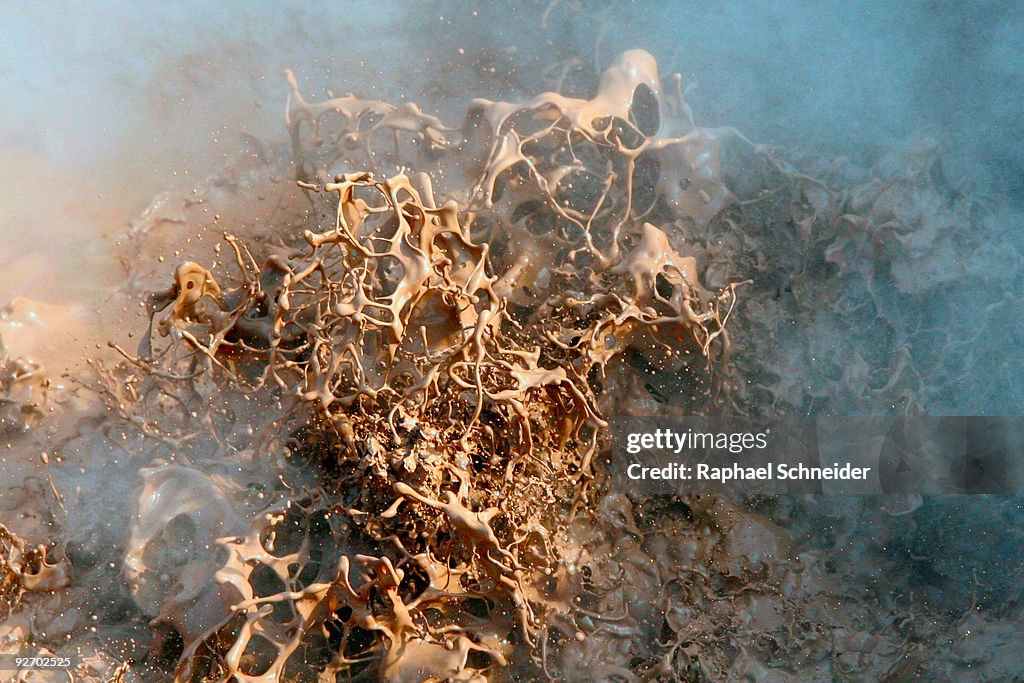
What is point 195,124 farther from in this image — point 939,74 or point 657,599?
point 939,74

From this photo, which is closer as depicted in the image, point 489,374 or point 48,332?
point 489,374

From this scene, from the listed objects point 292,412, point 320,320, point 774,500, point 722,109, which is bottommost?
point 774,500

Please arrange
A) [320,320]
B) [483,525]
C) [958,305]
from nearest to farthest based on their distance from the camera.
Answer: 1. [483,525]
2. [320,320]
3. [958,305]

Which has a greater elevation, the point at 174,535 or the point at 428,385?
the point at 428,385

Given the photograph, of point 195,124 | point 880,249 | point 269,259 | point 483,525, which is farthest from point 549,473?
point 195,124

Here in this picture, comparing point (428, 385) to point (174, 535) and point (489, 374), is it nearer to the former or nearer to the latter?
point (489, 374)
